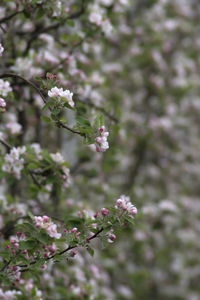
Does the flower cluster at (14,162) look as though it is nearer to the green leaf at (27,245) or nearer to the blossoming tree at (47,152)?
the blossoming tree at (47,152)

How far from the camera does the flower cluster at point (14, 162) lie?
8.55ft

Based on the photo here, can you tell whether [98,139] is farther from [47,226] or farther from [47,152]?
[47,152]

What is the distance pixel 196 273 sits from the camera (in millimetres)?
5594

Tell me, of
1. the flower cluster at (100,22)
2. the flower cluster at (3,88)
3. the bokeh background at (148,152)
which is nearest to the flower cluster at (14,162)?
the flower cluster at (3,88)

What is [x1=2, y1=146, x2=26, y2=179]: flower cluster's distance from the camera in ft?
8.55

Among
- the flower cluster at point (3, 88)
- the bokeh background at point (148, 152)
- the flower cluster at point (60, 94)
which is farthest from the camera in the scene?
the bokeh background at point (148, 152)

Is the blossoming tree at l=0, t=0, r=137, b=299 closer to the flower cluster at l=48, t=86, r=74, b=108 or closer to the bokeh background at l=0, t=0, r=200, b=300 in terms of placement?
the flower cluster at l=48, t=86, r=74, b=108

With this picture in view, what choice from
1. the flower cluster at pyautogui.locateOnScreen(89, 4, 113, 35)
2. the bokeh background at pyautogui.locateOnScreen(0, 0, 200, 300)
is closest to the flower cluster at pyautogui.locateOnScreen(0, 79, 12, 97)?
the flower cluster at pyautogui.locateOnScreen(89, 4, 113, 35)

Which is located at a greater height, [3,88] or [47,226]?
[3,88]

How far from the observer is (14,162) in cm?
265

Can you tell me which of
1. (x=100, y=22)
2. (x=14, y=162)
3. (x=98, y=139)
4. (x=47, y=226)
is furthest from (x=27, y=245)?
(x=100, y=22)

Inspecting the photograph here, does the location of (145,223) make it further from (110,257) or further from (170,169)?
(170,169)

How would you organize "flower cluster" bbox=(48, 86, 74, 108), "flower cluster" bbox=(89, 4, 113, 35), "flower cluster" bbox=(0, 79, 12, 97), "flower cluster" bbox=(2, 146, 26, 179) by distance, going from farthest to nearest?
"flower cluster" bbox=(89, 4, 113, 35) → "flower cluster" bbox=(2, 146, 26, 179) → "flower cluster" bbox=(0, 79, 12, 97) → "flower cluster" bbox=(48, 86, 74, 108)

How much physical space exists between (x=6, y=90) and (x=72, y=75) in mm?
1084
